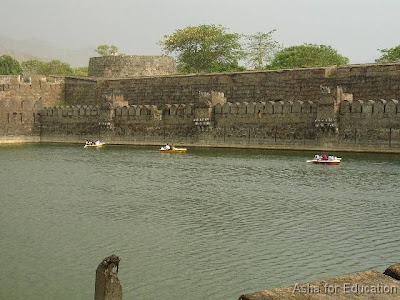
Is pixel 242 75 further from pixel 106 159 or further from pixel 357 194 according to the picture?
pixel 357 194

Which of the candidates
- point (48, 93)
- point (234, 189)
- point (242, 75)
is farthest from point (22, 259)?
point (48, 93)

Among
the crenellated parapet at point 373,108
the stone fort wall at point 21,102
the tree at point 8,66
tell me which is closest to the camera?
the crenellated parapet at point 373,108

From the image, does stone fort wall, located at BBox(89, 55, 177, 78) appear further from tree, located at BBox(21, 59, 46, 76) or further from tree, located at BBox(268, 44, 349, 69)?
tree, located at BBox(21, 59, 46, 76)

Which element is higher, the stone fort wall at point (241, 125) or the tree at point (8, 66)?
the tree at point (8, 66)

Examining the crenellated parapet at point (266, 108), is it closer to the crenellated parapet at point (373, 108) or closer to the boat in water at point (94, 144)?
the crenellated parapet at point (373, 108)

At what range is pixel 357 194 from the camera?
16719 millimetres

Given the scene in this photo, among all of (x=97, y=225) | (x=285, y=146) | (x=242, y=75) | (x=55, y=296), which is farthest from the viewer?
(x=242, y=75)

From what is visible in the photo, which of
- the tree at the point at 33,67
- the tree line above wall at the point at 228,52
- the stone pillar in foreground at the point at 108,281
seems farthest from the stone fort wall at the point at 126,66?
the stone pillar in foreground at the point at 108,281

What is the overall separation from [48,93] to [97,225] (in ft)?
105

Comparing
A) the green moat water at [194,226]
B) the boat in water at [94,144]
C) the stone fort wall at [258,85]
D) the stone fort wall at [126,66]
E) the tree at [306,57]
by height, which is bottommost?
the green moat water at [194,226]

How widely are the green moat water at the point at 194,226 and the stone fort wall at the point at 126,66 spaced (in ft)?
81.9

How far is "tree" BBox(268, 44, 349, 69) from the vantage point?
50.3m

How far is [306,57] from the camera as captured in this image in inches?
2024

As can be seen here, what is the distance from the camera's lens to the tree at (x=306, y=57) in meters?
50.3
